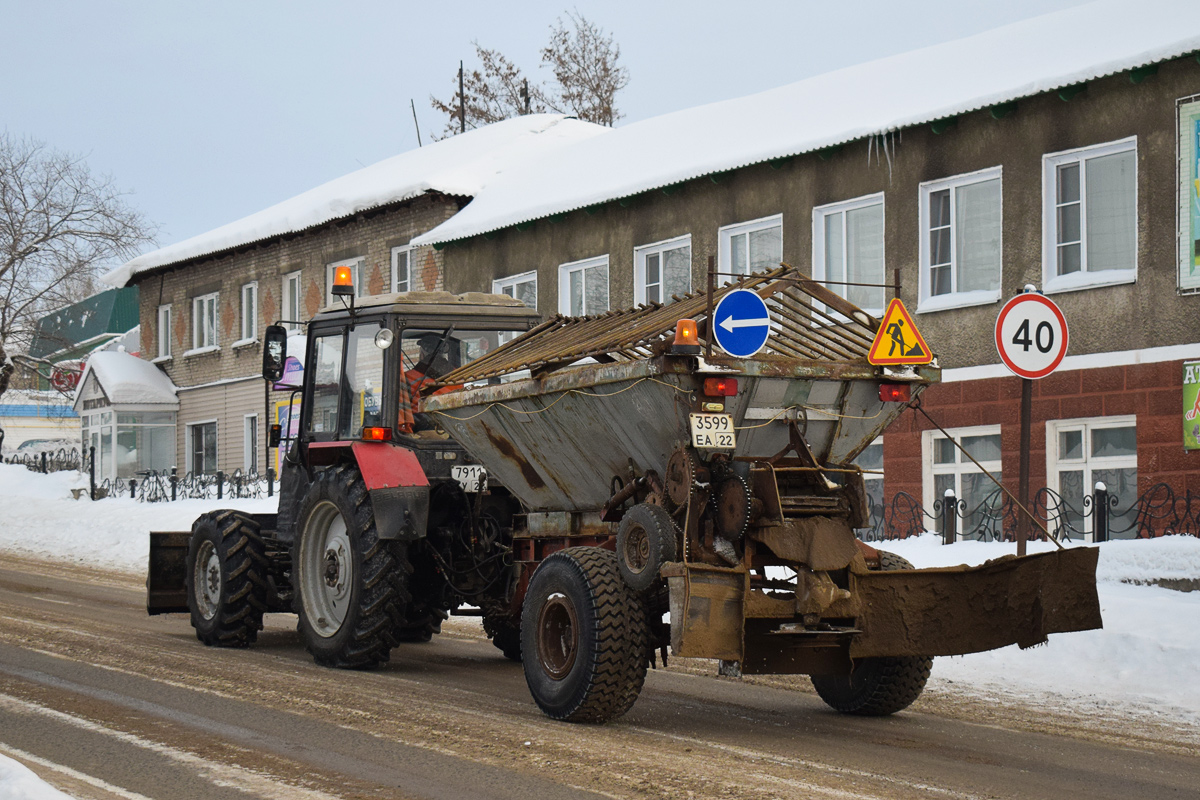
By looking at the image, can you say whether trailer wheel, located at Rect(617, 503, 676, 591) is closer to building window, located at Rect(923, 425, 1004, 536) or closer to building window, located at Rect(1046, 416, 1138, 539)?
building window, located at Rect(1046, 416, 1138, 539)

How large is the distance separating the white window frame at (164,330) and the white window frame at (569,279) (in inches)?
675

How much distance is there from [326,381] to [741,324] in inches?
166

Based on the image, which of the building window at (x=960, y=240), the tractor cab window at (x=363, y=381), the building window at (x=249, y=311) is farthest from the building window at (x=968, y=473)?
the building window at (x=249, y=311)

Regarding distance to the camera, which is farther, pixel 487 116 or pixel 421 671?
pixel 487 116

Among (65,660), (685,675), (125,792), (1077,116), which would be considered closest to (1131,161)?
(1077,116)

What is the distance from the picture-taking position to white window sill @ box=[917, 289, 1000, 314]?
16.8m

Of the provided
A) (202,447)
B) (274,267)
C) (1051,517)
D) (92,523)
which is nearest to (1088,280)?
(1051,517)

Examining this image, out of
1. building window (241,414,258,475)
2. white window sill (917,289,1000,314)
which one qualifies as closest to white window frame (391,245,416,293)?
building window (241,414,258,475)

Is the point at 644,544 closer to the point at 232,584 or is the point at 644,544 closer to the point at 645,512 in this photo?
the point at 645,512

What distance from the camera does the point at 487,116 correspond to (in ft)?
152

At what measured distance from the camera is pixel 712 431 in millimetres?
7227

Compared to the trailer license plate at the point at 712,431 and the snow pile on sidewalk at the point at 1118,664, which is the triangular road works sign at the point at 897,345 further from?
the snow pile on sidewalk at the point at 1118,664

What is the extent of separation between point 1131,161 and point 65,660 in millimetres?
11685

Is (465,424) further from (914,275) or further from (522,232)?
(522,232)
